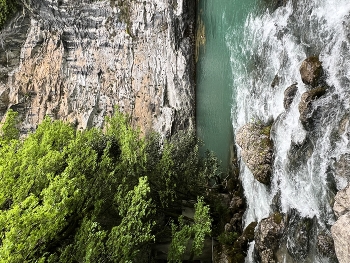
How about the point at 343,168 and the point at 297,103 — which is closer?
the point at 343,168

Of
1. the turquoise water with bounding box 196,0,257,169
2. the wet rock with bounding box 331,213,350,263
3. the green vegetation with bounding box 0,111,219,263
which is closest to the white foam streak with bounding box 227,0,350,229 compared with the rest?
the wet rock with bounding box 331,213,350,263

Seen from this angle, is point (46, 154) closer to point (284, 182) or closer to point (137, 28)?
point (284, 182)

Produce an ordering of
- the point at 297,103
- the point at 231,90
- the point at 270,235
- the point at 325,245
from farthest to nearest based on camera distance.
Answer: the point at 231,90
the point at 270,235
the point at 297,103
the point at 325,245

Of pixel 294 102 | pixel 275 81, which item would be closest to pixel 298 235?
pixel 294 102

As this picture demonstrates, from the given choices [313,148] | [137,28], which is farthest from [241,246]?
[137,28]

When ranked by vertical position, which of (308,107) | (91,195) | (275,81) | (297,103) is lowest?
(91,195)

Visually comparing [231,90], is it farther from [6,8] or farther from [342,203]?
[6,8]
